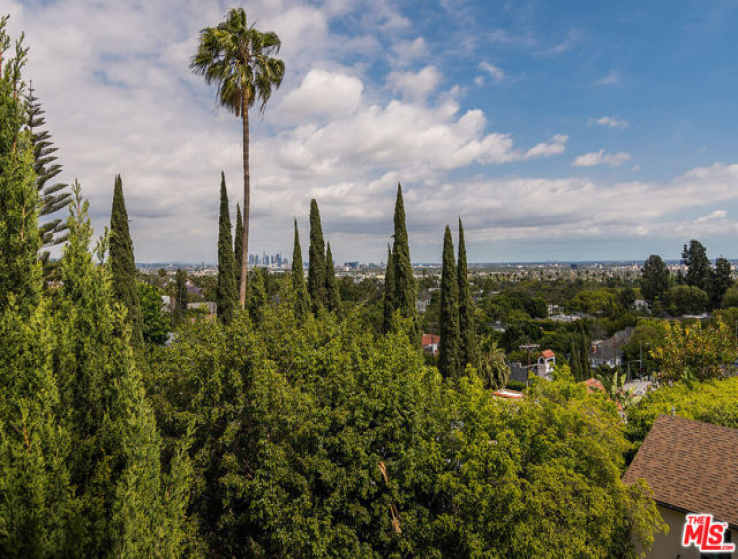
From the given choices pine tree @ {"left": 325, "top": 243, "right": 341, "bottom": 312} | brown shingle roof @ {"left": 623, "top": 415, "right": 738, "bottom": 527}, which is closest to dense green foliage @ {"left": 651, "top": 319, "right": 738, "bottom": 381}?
brown shingle roof @ {"left": 623, "top": 415, "right": 738, "bottom": 527}

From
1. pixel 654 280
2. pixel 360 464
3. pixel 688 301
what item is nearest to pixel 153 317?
pixel 360 464

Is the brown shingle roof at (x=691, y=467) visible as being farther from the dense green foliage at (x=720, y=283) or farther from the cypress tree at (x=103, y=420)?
the dense green foliage at (x=720, y=283)

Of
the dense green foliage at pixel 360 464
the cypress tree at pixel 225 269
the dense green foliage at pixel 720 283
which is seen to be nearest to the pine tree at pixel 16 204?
the dense green foliage at pixel 360 464

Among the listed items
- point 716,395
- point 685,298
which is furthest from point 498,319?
point 716,395

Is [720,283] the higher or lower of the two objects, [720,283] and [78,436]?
the lower

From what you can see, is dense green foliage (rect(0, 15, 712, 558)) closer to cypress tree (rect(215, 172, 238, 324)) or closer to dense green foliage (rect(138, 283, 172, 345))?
cypress tree (rect(215, 172, 238, 324))

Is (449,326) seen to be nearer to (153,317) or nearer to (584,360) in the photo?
(584,360)
